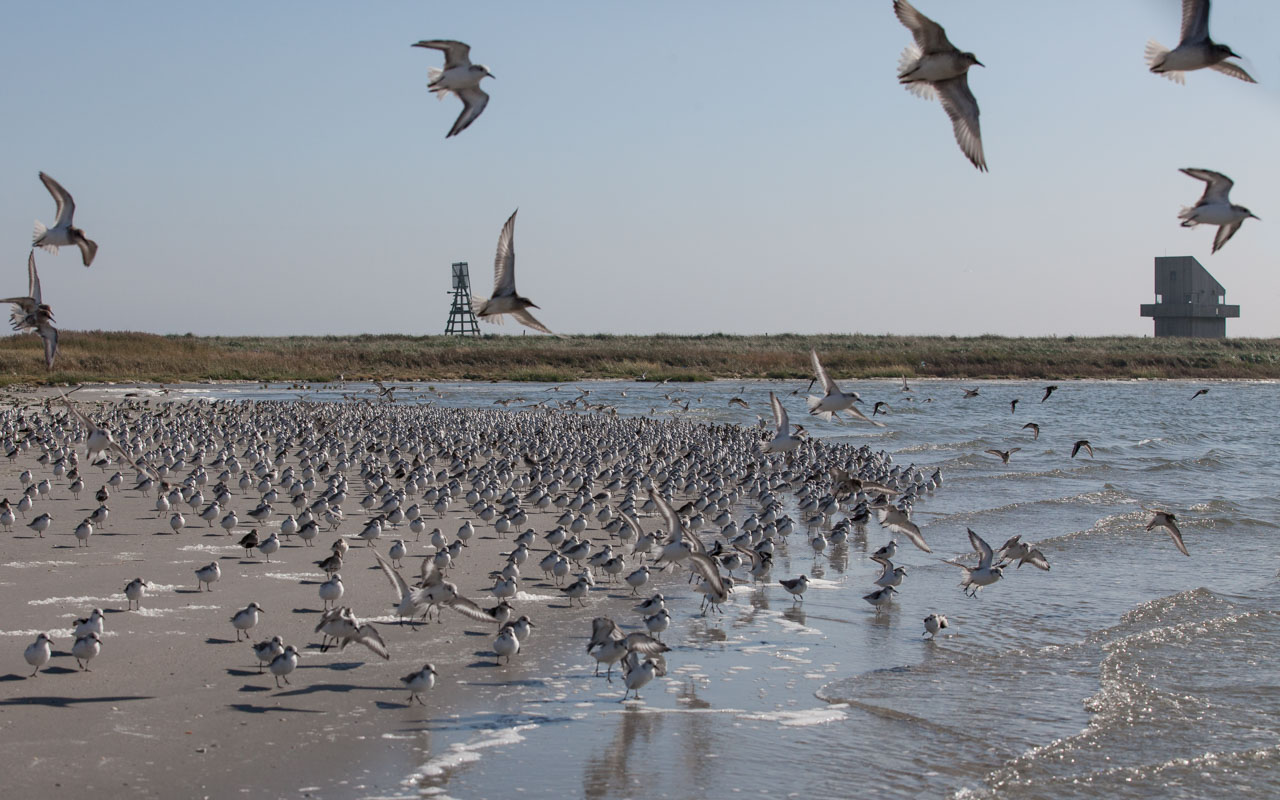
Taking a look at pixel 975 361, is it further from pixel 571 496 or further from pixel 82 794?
pixel 82 794

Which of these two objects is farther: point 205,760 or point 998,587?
point 998,587

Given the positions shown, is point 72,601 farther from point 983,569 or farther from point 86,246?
point 983,569

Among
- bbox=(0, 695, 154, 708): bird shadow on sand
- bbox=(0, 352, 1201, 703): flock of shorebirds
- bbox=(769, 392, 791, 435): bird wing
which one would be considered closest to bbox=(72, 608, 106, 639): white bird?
bbox=(0, 352, 1201, 703): flock of shorebirds

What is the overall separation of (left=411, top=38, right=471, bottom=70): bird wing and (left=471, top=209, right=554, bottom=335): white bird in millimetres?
1660

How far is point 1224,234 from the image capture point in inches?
325

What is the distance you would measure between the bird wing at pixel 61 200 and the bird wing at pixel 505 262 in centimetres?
375

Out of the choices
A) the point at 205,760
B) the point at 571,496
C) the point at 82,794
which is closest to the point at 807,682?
the point at 205,760

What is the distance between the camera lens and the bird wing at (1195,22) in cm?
665

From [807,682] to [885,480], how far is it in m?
13.6

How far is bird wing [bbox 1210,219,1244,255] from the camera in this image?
318 inches

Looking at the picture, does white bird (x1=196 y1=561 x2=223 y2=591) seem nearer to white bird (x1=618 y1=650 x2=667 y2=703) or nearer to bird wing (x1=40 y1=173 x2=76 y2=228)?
bird wing (x1=40 y1=173 x2=76 y2=228)

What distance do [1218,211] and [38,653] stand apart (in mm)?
9192

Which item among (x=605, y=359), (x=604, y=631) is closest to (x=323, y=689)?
(x=604, y=631)

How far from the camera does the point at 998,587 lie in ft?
47.0
